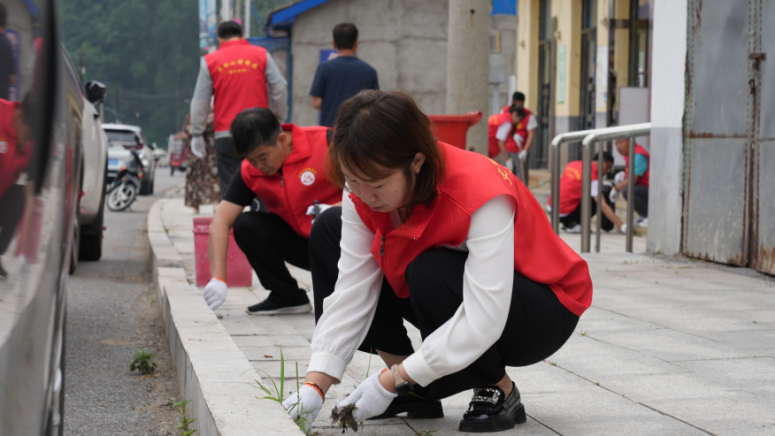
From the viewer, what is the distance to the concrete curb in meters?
2.24

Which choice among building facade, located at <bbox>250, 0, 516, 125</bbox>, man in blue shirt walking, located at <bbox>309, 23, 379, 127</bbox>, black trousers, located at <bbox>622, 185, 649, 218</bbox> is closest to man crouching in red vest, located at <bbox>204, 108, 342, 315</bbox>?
man in blue shirt walking, located at <bbox>309, 23, 379, 127</bbox>

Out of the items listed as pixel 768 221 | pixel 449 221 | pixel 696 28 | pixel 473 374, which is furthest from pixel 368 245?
pixel 696 28

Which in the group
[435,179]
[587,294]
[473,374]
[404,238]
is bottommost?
[473,374]

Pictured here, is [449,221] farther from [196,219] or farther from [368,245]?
[196,219]

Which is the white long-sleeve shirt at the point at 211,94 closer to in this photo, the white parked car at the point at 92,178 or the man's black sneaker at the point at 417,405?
the white parked car at the point at 92,178

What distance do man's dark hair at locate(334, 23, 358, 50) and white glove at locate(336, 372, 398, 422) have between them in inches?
191

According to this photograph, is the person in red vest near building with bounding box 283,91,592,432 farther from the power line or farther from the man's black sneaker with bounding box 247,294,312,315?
the power line

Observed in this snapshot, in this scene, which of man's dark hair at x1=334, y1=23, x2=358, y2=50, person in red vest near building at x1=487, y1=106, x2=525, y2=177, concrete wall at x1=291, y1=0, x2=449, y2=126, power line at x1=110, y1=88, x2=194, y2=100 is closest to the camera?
man's dark hair at x1=334, y1=23, x2=358, y2=50

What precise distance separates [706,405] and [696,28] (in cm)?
388

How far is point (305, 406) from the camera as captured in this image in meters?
2.34

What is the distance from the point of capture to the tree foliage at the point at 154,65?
74.3 m

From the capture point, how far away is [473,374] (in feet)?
7.88

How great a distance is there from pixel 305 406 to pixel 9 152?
3.37 feet

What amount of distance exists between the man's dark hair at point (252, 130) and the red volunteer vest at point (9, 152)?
213 centimetres
